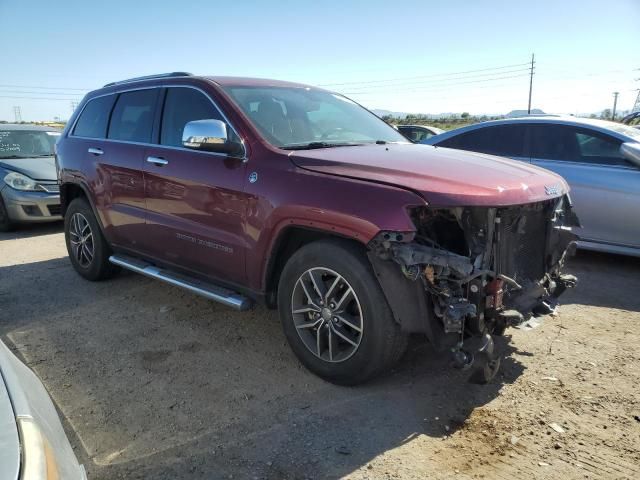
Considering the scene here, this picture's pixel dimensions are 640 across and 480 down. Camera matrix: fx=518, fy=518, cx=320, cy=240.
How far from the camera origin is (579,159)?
576 centimetres

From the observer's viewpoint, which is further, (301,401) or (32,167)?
(32,167)

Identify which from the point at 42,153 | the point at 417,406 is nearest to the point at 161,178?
the point at 417,406

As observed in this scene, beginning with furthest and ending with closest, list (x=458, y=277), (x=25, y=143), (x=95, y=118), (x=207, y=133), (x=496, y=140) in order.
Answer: (x=25, y=143), (x=496, y=140), (x=95, y=118), (x=207, y=133), (x=458, y=277)

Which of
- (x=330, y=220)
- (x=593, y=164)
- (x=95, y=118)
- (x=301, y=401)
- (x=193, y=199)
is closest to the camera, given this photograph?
(x=330, y=220)

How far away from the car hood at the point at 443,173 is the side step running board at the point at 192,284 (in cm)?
107

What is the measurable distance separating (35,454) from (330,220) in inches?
75.2

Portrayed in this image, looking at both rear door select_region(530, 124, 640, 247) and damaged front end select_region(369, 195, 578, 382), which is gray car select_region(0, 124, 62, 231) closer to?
damaged front end select_region(369, 195, 578, 382)

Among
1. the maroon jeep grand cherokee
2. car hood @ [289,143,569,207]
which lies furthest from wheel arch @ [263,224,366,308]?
car hood @ [289,143,569,207]

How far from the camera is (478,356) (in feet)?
9.41

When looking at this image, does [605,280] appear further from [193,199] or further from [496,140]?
[193,199]

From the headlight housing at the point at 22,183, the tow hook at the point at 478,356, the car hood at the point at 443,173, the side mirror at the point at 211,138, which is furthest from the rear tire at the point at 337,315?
the headlight housing at the point at 22,183

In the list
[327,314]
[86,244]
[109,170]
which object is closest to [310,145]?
[327,314]

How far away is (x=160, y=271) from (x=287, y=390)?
1.71 metres

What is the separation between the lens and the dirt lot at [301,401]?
259 centimetres
